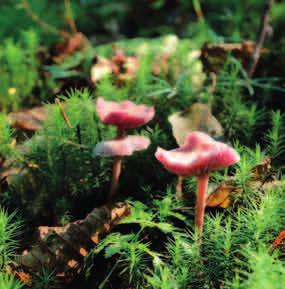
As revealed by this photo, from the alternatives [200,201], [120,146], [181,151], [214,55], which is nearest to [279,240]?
[200,201]

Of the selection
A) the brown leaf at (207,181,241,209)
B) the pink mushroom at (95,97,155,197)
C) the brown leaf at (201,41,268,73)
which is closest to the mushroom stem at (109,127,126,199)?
the pink mushroom at (95,97,155,197)

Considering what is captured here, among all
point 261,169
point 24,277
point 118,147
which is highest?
point 118,147

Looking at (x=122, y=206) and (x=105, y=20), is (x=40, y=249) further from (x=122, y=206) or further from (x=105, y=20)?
(x=105, y=20)

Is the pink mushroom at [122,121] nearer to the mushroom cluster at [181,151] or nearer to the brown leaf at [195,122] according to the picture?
the mushroom cluster at [181,151]

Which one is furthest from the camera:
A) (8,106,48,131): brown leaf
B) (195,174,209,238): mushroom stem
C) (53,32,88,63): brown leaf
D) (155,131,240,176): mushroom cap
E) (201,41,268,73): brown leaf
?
(53,32,88,63): brown leaf

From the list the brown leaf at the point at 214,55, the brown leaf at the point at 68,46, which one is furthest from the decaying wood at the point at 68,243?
the brown leaf at the point at 68,46

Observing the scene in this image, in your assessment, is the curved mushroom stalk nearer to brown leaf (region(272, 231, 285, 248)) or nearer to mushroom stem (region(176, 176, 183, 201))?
mushroom stem (region(176, 176, 183, 201))

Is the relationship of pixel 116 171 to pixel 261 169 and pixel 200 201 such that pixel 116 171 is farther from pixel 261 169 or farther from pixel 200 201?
pixel 261 169
